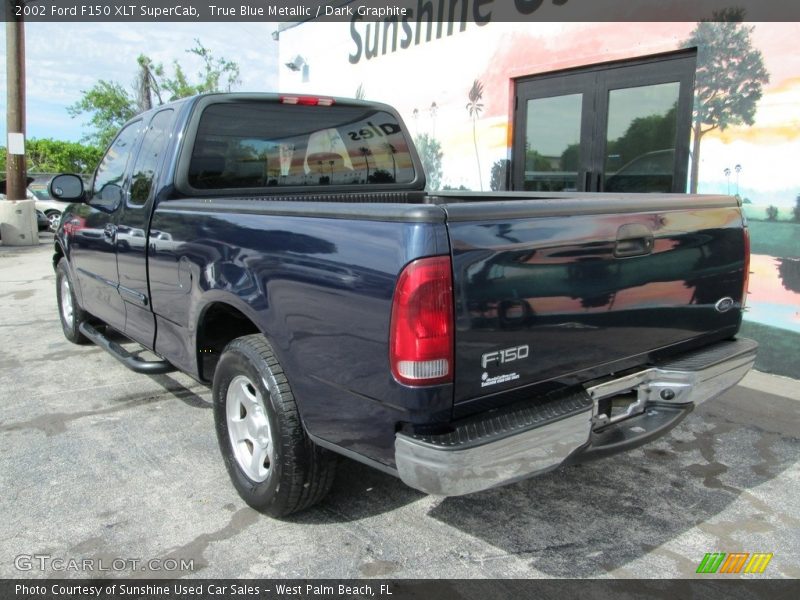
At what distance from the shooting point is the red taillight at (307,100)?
4148 mm

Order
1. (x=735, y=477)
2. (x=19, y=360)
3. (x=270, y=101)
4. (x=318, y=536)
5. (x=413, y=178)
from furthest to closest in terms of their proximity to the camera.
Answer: (x=19, y=360) → (x=413, y=178) → (x=270, y=101) → (x=735, y=477) → (x=318, y=536)

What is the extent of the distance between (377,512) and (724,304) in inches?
77.1

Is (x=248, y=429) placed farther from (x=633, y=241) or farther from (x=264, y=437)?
A: (x=633, y=241)

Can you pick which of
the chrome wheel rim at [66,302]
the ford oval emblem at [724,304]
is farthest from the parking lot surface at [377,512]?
the chrome wheel rim at [66,302]

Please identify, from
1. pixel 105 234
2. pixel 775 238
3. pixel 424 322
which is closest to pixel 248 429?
pixel 424 322

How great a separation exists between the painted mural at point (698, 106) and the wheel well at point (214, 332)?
14.5 feet

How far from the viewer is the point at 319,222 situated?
246cm

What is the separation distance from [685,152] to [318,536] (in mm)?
4924


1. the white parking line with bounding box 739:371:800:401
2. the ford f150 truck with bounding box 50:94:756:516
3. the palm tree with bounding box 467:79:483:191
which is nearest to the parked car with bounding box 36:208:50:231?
the palm tree with bounding box 467:79:483:191

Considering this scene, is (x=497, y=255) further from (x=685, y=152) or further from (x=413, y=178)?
(x=685, y=152)

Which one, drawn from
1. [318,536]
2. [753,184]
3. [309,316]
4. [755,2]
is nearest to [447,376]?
[309,316]

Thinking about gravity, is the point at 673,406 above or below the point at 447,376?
below

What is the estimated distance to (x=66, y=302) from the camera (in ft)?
19.8

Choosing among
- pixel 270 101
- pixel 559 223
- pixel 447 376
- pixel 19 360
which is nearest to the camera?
pixel 447 376
